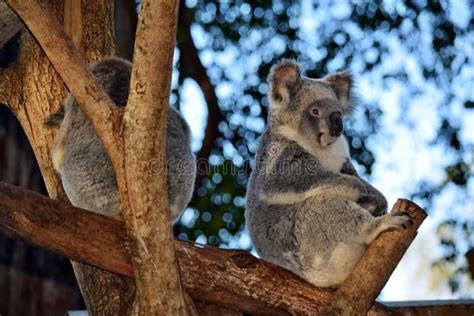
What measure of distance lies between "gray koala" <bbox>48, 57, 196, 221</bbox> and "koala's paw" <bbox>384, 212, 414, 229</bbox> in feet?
3.88

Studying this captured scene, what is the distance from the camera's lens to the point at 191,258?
4320mm

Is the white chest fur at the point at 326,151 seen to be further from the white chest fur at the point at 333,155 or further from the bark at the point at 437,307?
the bark at the point at 437,307

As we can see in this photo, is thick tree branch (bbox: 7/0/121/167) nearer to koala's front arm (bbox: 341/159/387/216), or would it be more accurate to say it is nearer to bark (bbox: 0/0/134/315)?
bark (bbox: 0/0/134/315)

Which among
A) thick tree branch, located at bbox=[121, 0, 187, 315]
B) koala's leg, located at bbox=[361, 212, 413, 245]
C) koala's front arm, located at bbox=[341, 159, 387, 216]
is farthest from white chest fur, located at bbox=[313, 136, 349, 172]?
thick tree branch, located at bbox=[121, 0, 187, 315]

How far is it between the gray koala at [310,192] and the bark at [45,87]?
1.02m

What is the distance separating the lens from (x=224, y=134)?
329 inches

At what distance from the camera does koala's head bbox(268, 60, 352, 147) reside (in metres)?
4.96

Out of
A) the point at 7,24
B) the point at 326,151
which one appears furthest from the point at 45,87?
Answer: the point at 326,151

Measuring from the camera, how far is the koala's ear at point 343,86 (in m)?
5.36

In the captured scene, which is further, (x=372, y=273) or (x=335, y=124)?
(x=335, y=124)

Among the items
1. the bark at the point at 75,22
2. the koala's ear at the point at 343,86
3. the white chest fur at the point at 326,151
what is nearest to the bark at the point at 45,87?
the bark at the point at 75,22

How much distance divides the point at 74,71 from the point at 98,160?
724mm

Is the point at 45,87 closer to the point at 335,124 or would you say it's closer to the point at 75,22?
the point at 75,22

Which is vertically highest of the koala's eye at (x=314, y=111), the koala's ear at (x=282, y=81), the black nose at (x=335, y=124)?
the koala's ear at (x=282, y=81)
